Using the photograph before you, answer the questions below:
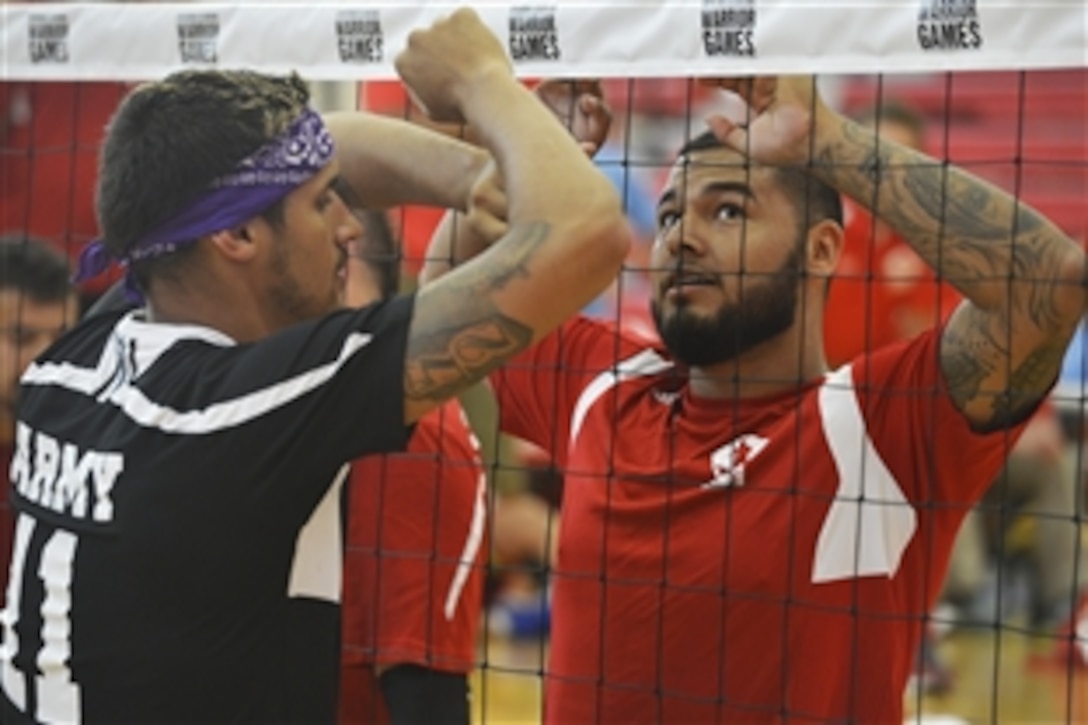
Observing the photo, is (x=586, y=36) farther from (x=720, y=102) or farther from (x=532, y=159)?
(x=720, y=102)

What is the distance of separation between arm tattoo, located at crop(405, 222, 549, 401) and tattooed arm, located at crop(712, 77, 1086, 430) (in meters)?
0.94

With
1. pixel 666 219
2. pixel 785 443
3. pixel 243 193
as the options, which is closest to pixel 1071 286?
pixel 785 443

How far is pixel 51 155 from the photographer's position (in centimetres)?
532

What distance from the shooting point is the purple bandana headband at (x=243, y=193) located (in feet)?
8.96

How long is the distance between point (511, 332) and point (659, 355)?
4.21ft

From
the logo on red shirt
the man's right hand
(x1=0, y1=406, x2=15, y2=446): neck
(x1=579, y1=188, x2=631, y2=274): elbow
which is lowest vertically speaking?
(x1=0, y1=406, x2=15, y2=446): neck

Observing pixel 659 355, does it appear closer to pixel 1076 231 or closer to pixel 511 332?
pixel 511 332

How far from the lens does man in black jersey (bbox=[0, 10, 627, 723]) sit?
2.58 meters

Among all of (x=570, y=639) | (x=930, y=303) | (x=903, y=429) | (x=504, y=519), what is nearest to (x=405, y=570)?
(x=570, y=639)

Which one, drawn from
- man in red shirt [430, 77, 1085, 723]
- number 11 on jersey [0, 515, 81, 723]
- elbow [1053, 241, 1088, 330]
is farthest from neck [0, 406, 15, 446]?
elbow [1053, 241, 1088, 330]

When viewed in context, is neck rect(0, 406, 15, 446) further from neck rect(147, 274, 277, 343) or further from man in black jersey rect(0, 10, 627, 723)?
neck rect(147, 274, 277, 343)

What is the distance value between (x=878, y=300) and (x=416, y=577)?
10.2ft

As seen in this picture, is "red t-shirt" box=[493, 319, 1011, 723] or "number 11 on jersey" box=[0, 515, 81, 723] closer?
"number 11 on jersey" box=[0, 515, 81, 723]

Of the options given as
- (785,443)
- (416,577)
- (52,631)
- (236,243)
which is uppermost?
(236,243)
